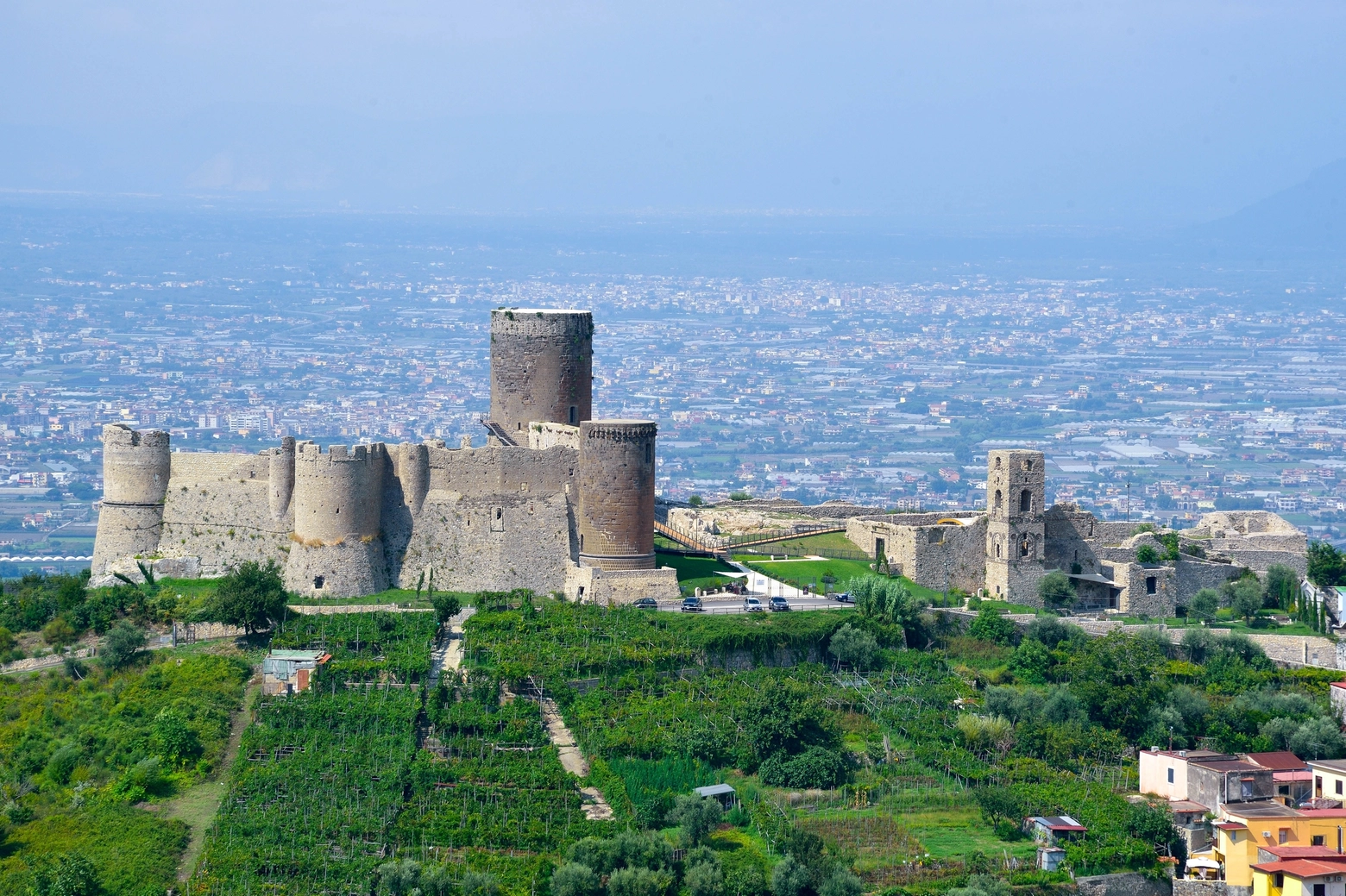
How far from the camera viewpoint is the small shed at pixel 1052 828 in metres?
38.1

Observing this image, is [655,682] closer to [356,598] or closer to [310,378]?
[356,598]

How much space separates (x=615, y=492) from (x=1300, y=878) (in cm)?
1689

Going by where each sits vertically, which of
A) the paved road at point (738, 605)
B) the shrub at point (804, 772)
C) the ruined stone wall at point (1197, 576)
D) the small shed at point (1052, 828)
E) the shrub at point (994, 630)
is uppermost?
the ruined stone wall at point (1197, 576)

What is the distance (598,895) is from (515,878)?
1.44 meters

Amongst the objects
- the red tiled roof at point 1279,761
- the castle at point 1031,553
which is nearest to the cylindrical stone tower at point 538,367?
the castle at point 1031,553

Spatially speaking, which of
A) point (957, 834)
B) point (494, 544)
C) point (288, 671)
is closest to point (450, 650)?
point (288, 671)

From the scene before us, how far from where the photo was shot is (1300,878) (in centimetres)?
3712

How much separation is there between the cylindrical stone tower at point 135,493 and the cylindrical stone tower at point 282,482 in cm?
284

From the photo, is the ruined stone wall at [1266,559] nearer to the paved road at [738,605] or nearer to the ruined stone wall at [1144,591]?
the ruined stone wall at [1144,591]

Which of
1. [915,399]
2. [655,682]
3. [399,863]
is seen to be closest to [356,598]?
[655,682]

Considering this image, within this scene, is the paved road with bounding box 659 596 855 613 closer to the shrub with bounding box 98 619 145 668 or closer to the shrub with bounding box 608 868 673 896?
the shrub with bounding box 98 619 145 668

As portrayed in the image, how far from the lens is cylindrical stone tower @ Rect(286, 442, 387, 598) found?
154ft

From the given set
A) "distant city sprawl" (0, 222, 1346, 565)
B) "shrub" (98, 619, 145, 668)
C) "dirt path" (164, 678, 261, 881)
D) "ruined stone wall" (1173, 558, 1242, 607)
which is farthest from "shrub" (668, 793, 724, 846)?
"distant city sprawl" (0, 222, 1346, 565)

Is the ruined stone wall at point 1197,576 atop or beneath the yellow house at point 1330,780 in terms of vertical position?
atop
